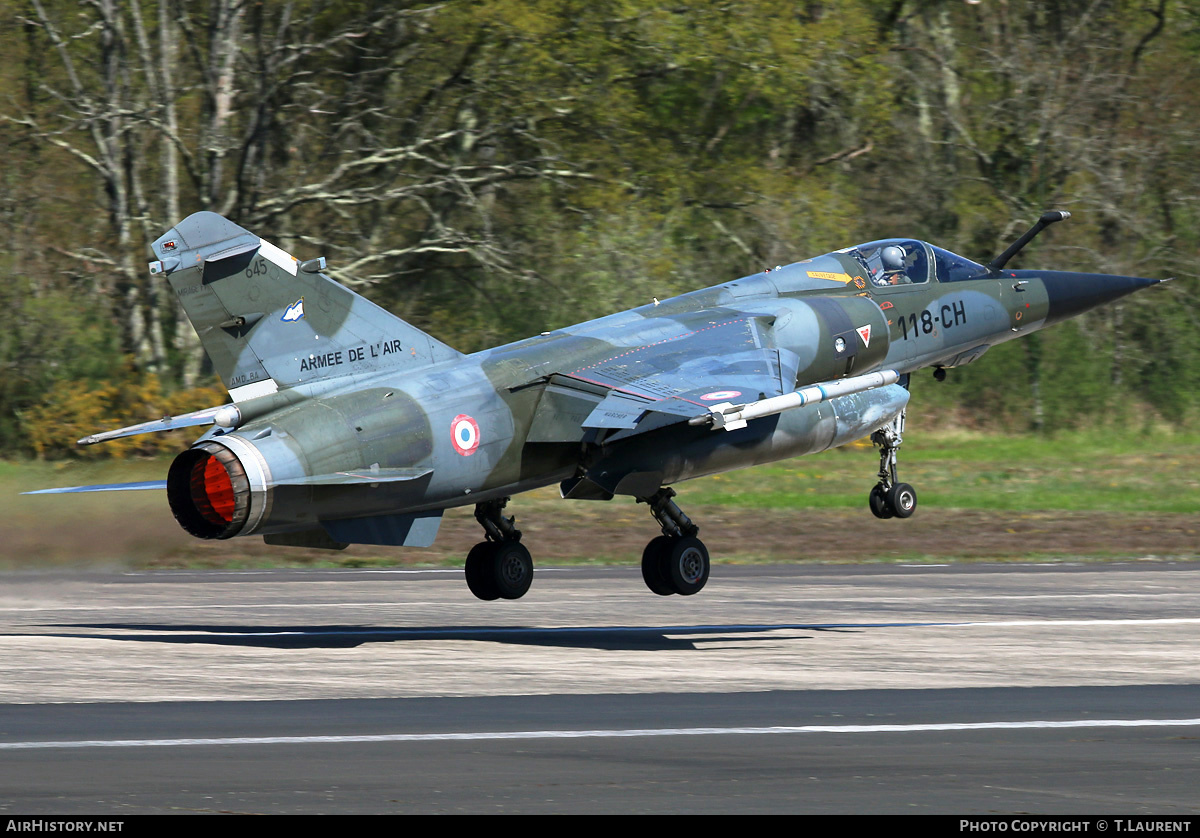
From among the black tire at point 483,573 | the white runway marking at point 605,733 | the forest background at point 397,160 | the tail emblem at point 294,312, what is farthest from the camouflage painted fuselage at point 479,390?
the forest background at point 397,160

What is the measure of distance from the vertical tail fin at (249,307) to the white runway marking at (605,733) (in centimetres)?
620

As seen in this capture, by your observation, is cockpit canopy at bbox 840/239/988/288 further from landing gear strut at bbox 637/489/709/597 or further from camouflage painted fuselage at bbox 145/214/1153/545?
landing gear strut at bbox 637/489/709/597

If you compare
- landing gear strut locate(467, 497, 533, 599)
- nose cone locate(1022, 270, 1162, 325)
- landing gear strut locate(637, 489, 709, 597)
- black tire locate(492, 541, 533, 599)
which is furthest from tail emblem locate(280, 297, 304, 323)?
nose cone locate(1022, 270, 1162, 325)

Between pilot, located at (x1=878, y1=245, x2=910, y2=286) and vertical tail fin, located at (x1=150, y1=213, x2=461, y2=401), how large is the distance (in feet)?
25.8

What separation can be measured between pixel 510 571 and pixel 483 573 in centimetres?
33

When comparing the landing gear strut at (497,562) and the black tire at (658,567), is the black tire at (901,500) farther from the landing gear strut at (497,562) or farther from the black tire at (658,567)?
the landing gear strut at (497,562)

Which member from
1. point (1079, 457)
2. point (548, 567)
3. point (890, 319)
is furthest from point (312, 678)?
point (1079, 457)

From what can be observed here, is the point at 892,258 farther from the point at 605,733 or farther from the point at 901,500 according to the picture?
the point at 605,733

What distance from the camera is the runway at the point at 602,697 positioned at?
31.8ft

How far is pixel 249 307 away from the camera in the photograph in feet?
56.3

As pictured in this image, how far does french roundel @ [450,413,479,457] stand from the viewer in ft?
57.6

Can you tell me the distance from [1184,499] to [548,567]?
51.5 ft

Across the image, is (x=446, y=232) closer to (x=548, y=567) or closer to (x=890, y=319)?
(x=548, y=567)

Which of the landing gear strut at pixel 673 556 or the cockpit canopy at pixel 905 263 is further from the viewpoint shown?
the cockpit canopy at pixel 905 263
